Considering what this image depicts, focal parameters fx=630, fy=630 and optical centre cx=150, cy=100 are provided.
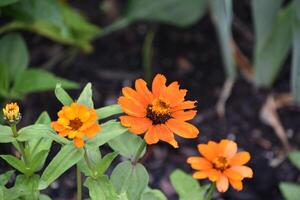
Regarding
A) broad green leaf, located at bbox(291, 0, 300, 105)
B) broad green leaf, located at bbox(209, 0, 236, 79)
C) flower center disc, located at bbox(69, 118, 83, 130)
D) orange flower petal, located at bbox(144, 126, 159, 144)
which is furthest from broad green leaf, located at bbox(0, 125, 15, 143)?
broad green leaf, located at bbox(291, 0, 300, 105)

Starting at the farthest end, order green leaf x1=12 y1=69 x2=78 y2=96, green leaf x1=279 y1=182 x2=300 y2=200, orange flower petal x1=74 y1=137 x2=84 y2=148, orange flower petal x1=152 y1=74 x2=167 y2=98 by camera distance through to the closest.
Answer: green leaf x1=12 y1=69 x2=78 y2=96, green leaf x1=279 y1=182 x2=300 y2=200, orange flower petal x1=152 y1=74 x2=167 y2=98, orange flower petal x1=74 y1=137 x2=84 y2=148

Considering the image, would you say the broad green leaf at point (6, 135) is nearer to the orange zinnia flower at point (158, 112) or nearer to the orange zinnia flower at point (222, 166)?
the orange zinnia flower at point (158, 112)

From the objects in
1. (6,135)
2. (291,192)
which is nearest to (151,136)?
(6,135)

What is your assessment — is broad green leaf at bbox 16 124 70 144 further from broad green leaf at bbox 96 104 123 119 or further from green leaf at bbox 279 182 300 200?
green leaf at bbox 279 182 300 200

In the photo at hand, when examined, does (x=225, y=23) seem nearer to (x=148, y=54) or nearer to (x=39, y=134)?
(x=148, y=54)

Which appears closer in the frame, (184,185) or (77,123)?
(77,123)
